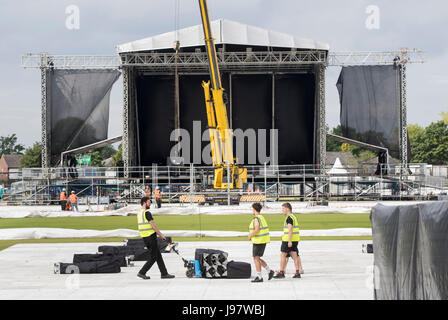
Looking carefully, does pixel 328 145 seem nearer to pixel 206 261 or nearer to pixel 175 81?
pixel 175 81

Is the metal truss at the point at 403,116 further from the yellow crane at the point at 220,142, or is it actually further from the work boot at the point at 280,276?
the work boot at the point at 280,276

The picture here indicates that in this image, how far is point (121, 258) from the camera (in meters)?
14.2

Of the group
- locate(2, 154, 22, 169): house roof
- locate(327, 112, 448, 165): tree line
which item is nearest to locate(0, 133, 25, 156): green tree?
locate(2, 154, 22, 169): house roof

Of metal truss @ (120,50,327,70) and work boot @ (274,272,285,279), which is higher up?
metal truss @ (120,50,327,70)

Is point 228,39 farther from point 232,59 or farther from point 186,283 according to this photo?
point 186,283

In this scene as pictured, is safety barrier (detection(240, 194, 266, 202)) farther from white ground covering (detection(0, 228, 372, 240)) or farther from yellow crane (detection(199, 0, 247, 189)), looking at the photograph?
white ground covering (detection(0, 228, 372, 240))

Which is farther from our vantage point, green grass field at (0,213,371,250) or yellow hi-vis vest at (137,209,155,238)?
green grass field at (0,213,371,250)

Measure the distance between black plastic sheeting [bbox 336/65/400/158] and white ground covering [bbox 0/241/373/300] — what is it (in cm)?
3048

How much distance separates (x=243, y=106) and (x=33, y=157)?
61.1 meters

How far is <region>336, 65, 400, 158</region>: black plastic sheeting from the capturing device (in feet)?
148

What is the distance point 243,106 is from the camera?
155 ft

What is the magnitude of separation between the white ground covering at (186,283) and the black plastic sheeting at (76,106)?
2990 cm

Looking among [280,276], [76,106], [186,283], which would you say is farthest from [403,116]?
[186,283]

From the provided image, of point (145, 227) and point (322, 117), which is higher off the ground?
point (322, 117)
